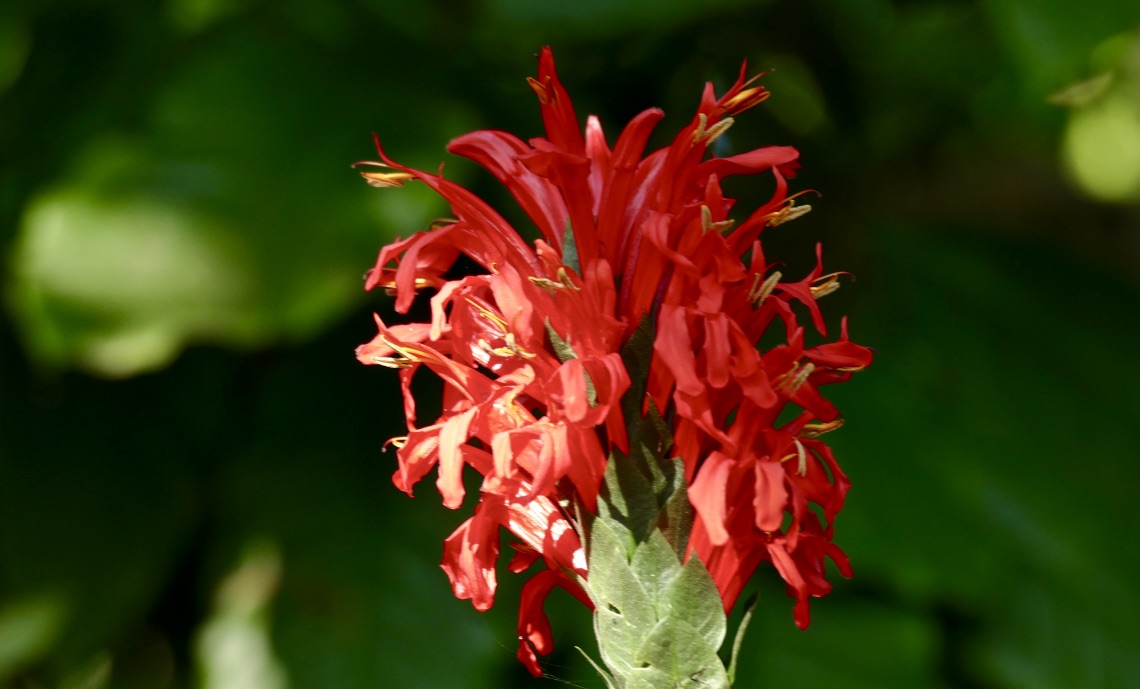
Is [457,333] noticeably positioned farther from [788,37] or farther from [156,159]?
Answer: [788,37]

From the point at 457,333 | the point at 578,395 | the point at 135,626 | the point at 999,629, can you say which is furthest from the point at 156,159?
the point at 999,629

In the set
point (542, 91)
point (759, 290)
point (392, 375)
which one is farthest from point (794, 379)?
point (392, 375)

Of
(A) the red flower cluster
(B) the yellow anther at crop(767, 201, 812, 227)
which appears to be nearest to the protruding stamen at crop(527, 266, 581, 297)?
(A) the red flower cluster

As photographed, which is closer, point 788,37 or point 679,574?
point 679,574

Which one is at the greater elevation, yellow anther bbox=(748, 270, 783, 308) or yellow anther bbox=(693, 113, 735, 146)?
yellow anther bbox=(693, 113, 735, 146)

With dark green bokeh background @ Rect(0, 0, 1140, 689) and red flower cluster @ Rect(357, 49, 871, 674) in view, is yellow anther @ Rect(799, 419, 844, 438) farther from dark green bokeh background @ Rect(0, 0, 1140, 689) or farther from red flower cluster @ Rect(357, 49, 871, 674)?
dark green bokeh background @ Rect(0, 0, 1140, 689)

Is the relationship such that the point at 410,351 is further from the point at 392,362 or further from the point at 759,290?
the point at 759,290
